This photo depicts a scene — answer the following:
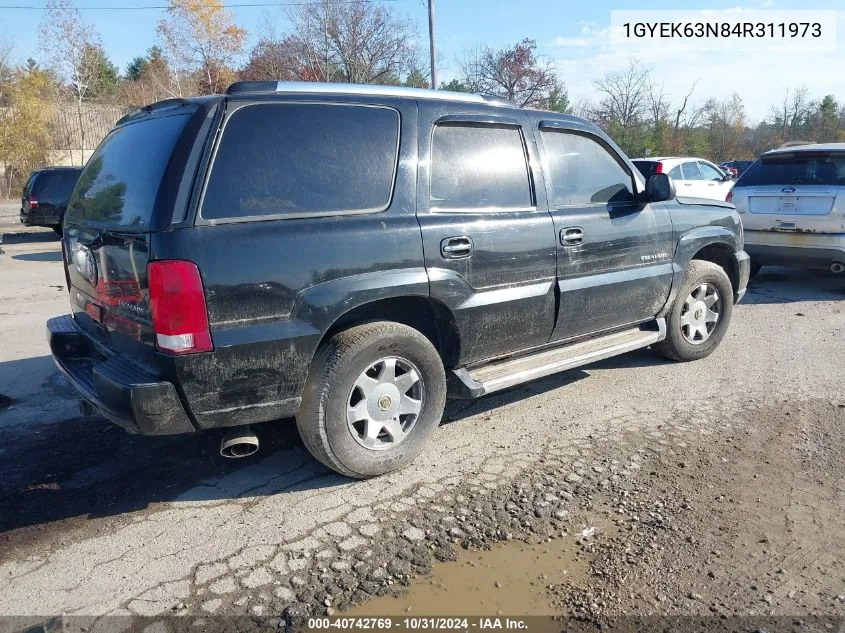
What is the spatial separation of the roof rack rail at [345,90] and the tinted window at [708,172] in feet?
38.1

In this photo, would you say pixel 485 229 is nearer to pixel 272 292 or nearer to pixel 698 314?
pixel 272 292

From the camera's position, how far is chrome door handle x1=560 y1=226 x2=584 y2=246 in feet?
13.9

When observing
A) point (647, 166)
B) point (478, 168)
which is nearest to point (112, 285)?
point (478, 168)

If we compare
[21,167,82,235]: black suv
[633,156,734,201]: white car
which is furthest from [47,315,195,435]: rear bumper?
[21,167,82,235]: black suv

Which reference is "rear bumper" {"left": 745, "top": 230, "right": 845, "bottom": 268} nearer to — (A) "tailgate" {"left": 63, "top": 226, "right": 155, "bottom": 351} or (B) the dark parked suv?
(B) the dark parked suv

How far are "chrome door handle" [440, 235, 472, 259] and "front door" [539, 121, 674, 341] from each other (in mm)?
785

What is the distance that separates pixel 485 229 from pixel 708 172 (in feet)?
41.2

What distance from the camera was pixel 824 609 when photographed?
257cm

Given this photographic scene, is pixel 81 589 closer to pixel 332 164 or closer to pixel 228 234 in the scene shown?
pixel 228 234

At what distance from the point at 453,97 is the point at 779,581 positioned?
3046 mm

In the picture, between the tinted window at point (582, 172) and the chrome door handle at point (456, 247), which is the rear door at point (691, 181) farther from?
the chrome door handle at point (456, 247)

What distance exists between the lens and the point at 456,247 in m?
3.69

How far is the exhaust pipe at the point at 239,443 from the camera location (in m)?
3.15

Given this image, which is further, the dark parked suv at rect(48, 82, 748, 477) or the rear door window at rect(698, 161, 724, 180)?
the rear door window at rect(698, 161, 724, 180)
